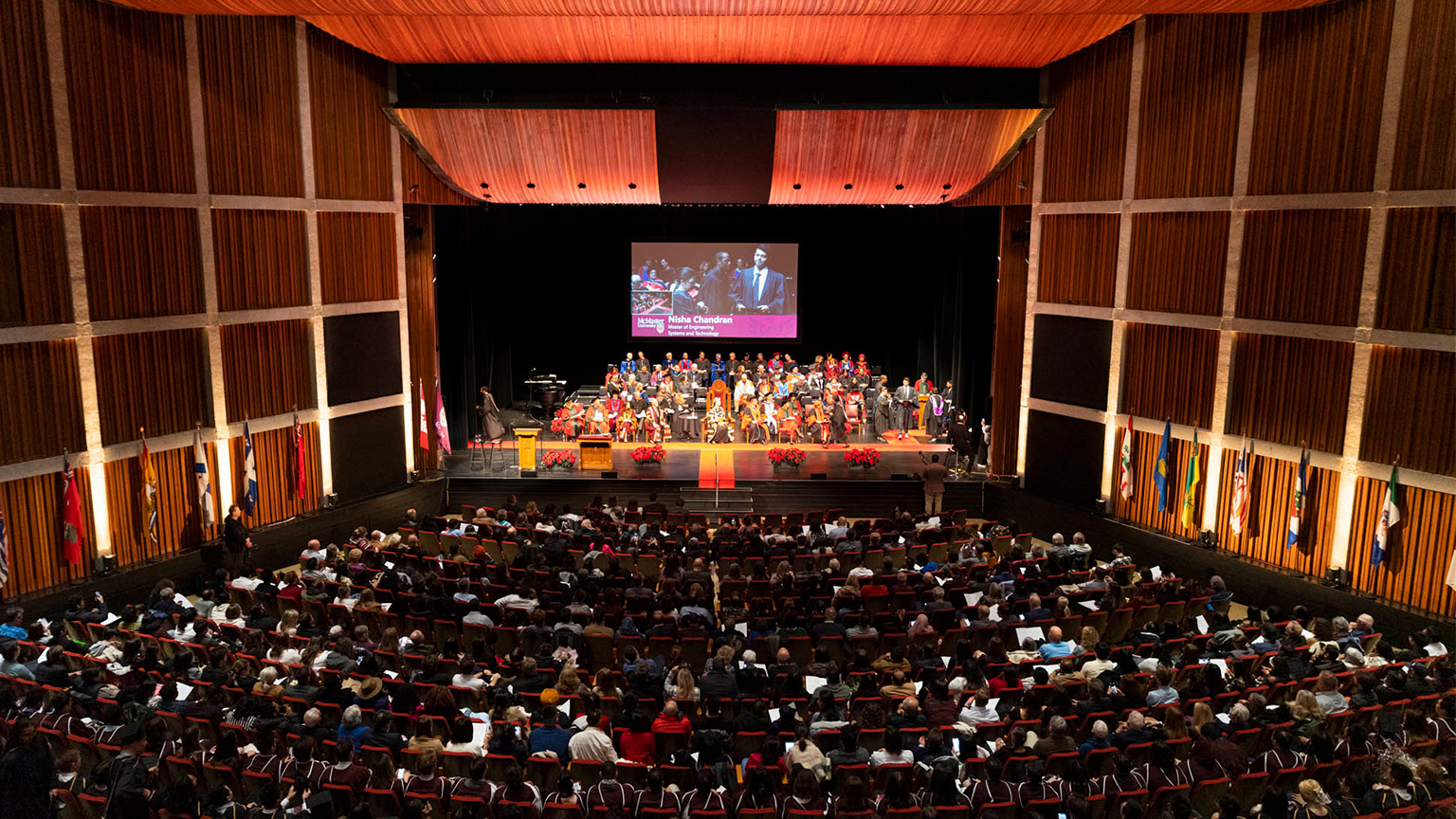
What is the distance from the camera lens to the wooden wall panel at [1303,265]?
1280 centimetres

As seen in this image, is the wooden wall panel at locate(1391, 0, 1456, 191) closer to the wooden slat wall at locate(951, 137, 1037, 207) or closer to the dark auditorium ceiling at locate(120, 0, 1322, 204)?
the dark auditorium ceiling at locate(120, 0, 1322, 204)

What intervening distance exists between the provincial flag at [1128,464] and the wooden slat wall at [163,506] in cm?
1495

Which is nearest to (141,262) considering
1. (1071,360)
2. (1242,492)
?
(1071,360)

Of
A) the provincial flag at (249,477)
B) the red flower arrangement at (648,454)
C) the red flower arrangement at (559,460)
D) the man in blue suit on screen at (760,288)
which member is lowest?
the red flower arrangement at (559,460)

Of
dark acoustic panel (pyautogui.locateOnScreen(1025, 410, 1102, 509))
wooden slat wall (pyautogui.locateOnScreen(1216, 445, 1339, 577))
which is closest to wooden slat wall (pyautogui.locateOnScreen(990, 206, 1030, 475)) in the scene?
dark acoustic panel (pyautogui.locateOnScreen(1025, 410, 1102, 509))

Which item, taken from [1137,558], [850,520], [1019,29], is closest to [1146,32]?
[1019,29]

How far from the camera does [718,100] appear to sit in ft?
58.3

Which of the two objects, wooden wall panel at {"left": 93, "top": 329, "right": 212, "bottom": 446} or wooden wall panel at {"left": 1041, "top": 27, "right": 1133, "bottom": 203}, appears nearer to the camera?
wooden wall panel at {"left": 93, "top": 329, "right": 212, "bottom": 446}

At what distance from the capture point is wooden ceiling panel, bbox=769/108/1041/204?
18.2 metres

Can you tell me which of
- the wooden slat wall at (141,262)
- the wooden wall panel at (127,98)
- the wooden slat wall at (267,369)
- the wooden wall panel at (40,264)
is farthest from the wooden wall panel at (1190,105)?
the wooden wall panel at (40,264)

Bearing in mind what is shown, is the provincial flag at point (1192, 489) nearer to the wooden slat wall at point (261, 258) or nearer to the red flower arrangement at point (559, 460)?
the red flower arrangement at point (559, 460)

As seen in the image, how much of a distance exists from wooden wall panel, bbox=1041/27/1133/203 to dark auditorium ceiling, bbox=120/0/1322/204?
0.33 metres

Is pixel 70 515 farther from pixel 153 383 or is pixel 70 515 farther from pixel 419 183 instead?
pixel 419 183

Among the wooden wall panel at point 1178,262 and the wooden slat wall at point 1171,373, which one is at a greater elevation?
the wooden wall panel at point 1178,262
